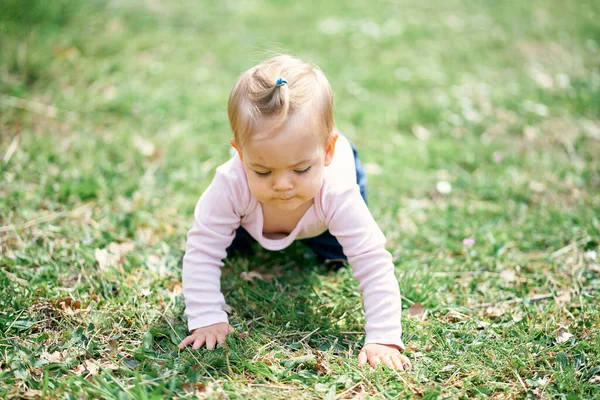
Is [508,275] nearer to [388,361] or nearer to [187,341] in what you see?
[388,361]

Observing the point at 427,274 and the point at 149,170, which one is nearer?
A: the point at 427,274

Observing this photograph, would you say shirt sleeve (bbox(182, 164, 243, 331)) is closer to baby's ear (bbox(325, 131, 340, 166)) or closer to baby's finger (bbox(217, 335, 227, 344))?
baby's finger (bbox(217, 335, 227, 344))

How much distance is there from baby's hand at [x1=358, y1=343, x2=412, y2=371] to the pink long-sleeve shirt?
40 mm

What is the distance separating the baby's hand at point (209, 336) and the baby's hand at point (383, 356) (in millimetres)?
572

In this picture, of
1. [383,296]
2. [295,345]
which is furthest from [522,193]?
[295,345]

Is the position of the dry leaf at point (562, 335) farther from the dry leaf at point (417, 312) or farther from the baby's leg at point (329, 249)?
the baby's leg at point (329, 249)

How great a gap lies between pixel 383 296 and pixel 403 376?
0.33 meters

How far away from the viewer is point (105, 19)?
5723mm

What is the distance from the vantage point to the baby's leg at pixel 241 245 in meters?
2.98

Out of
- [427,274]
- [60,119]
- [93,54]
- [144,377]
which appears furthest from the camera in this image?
[93,54]

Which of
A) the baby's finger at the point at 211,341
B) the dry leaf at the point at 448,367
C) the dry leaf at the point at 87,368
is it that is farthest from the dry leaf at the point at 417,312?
the dry leaf at the point at 87,368

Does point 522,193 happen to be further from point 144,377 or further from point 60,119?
point 60,119

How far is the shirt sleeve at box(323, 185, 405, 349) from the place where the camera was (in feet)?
7.79

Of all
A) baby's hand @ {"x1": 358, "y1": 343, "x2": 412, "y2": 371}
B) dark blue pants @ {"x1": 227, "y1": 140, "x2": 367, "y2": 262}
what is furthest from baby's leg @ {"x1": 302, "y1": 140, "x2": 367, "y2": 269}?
baby's hand @ {"x1": 358, "y1": 343, "x2": 412, "y2": 371}
